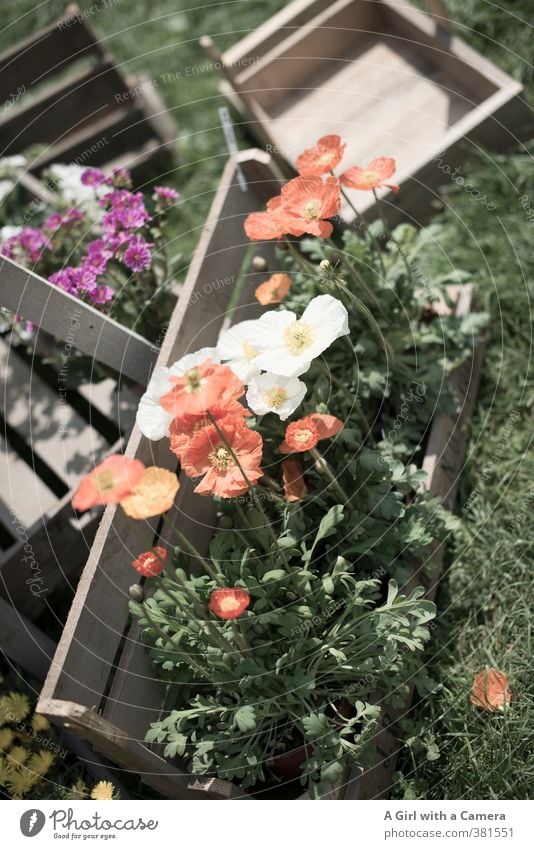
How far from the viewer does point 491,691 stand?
226 cm

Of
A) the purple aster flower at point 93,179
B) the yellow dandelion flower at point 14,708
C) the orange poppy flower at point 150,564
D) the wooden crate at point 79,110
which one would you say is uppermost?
the wooden crate at point 79,110

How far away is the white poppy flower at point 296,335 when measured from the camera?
6.32 ft

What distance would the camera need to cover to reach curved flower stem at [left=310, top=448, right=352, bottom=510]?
2.05m

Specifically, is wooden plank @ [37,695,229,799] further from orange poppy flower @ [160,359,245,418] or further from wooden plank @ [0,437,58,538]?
wooden plank @ [0,437,58,538]

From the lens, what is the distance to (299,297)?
250 cm

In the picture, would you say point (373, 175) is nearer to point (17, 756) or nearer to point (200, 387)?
point (200, 387)

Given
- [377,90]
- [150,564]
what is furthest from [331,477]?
[377,90]

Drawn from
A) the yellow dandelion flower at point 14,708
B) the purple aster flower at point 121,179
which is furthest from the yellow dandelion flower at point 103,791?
the purple aster flower at point 121,179

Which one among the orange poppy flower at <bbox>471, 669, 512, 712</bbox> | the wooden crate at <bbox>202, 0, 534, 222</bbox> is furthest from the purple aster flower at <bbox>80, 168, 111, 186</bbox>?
the orange poppy flower at <bbox>471, 669, 512, 712</bbox>

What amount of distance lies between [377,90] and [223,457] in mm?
2402

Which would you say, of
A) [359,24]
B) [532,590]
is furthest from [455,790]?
[359,24]

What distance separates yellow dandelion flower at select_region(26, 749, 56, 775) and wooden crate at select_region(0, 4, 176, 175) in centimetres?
254

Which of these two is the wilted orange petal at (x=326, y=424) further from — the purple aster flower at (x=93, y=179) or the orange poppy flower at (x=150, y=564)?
the purple aster flower at (x=93, y=179)

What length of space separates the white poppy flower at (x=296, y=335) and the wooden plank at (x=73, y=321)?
514 mm
